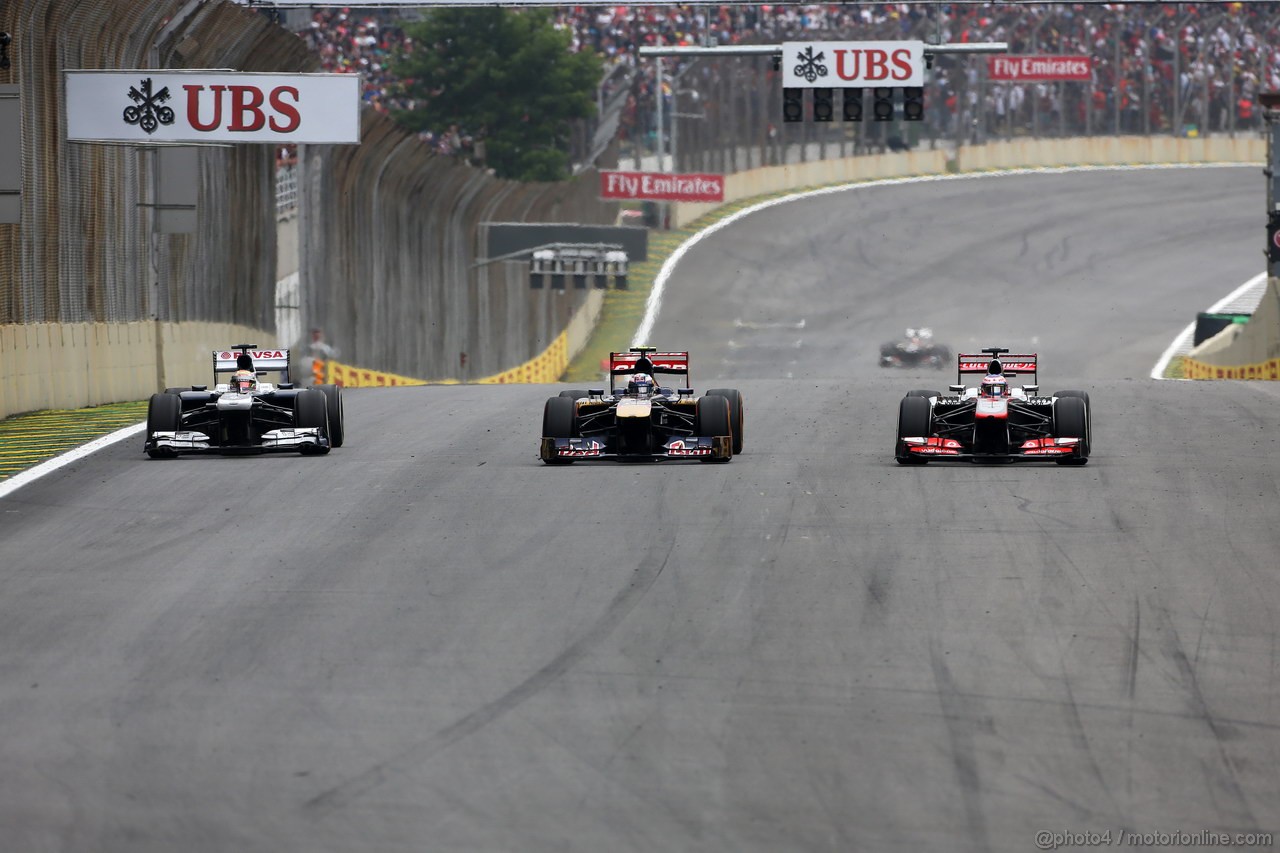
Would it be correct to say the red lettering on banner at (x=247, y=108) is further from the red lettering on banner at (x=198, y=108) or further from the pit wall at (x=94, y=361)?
the pit wall at (x=94, y=361)

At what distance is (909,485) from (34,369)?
1058 cm

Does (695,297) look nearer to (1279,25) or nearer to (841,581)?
(1279,25)

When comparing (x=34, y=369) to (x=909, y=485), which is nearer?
(x=909, y=485)

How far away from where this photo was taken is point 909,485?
1591 cm

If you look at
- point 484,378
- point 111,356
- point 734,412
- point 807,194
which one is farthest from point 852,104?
point 807,194

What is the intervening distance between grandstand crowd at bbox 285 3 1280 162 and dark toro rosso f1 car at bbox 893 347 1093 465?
140 feet

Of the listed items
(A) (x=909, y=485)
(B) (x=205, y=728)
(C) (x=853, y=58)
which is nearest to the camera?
(B) (x=205, y=728)

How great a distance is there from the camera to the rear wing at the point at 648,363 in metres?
17.2

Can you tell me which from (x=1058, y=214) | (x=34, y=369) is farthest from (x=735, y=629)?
(x=1058, y=214)

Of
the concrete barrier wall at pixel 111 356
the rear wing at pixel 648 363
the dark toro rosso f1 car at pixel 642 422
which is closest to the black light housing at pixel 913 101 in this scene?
the concrete barrier wall at pixel 111 356

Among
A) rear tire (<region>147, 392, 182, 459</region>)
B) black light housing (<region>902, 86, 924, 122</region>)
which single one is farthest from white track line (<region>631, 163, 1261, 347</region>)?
rear tire (<region>147, 392, 182, 459</region>)

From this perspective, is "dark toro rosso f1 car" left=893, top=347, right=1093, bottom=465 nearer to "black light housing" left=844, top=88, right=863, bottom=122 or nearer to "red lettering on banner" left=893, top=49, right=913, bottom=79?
"red lettering on banner" left=893, top=49, right=913, bottom=79

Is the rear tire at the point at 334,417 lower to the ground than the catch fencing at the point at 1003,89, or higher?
lower

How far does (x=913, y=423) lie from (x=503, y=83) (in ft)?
168
